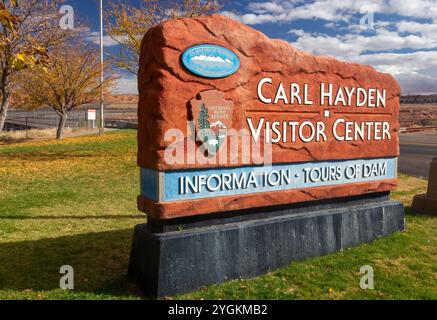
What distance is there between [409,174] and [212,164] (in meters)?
10.6

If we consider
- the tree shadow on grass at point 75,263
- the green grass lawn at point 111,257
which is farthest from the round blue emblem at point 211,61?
the tree shadow on grass at point 75,263

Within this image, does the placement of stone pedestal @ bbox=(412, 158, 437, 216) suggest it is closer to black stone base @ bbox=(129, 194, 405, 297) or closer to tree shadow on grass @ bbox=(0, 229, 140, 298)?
black stone base @ bbox=(129, 194, 405, 297)

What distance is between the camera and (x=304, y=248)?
5359mm

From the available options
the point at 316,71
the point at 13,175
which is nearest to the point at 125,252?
the point at 316,71

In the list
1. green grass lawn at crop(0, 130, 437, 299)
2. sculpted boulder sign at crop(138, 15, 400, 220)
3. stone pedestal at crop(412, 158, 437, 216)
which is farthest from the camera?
stone pedestal at crop(412, 158, 437, 216)

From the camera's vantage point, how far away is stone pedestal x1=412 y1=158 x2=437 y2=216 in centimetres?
781

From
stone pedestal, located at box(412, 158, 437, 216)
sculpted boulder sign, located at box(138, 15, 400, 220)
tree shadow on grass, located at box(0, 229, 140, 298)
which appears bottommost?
tree shadow on grass, located at box(0, 229, 140, 298)

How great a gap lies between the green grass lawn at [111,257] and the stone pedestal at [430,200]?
41 cm

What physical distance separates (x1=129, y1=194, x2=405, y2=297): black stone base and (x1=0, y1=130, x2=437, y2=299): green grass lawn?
15 centimetres

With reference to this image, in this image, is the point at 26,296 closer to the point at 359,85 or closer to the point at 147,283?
the point at 147,283

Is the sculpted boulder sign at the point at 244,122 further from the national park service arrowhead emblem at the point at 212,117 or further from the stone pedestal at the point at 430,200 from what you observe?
the stone pedestal at the point at 430,200

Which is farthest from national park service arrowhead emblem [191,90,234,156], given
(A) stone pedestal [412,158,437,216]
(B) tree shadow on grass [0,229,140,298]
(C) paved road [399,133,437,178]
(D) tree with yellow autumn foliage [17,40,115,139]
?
(D) tree with yellow autumn foliage [17,40,115,139]

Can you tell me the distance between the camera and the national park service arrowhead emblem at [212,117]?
4473 millimetres

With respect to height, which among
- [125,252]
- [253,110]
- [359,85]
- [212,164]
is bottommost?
[125,252]
